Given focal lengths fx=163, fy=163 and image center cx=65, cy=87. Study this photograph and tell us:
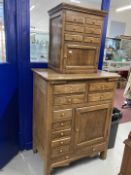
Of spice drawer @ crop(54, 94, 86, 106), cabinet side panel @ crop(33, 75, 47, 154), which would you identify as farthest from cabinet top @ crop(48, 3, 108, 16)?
spice drawer @ crop(54, 94, 86, 106)

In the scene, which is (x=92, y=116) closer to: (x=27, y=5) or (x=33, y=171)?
(x=33, y=171)

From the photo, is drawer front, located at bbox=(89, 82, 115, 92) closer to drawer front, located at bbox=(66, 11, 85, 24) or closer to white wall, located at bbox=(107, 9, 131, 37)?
drawer front, located at bbox=(66, 11, 85, 24)

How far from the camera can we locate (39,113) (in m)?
1.84

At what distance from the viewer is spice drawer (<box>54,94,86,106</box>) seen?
5.10ft

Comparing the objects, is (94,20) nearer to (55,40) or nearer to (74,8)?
(74,8)

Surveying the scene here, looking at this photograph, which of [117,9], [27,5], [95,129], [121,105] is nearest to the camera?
[27,5]

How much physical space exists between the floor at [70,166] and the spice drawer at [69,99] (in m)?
0.87

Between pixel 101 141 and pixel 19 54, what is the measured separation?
1434mm

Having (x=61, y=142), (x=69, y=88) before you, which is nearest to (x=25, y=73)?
(x=69, y=88)

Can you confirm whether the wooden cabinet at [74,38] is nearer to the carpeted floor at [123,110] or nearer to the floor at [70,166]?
the floor at [70,166]

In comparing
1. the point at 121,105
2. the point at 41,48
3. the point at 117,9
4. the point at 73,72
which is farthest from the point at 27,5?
the point at 117,9

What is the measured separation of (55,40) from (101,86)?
699 millimetres

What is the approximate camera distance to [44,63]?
2045 millimetres

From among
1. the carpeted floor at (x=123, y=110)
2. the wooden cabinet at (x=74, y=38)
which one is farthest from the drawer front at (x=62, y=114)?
the carpeted floor at (x=123, y=110)
